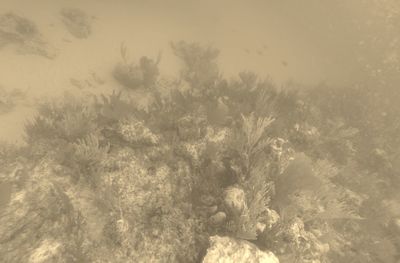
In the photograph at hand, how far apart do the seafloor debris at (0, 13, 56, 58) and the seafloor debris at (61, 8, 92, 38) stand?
125 centimetres

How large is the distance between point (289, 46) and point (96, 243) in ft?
55.6

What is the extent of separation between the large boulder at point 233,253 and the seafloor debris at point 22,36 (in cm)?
766

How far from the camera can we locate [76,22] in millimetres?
10188

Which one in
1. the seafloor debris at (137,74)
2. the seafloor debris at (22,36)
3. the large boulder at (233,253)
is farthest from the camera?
the seafloor debris at (22,36)

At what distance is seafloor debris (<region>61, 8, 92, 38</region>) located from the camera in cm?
996

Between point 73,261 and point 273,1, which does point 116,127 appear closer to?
point 73,261

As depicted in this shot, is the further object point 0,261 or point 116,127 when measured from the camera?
point 116,127

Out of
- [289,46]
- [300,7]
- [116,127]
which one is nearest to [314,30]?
[300,7]

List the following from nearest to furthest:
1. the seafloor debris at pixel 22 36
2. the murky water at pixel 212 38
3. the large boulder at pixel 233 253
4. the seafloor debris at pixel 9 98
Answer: the large boulder at pixel 233 253, the seafloor debris at pixel 9 98, the murky water at pixel 212 38, the seafloor debris at pixel 22 36

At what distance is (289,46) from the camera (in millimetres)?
18094

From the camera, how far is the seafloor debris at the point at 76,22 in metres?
9.96

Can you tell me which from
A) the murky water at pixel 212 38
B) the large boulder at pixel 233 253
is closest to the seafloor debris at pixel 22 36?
the murky water at pixel 212 38

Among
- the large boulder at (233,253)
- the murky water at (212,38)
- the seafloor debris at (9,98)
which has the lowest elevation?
the large boulder at (233,253)

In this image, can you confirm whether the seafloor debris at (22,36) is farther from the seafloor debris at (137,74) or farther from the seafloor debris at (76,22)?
the seafloor debris at (137,74)
